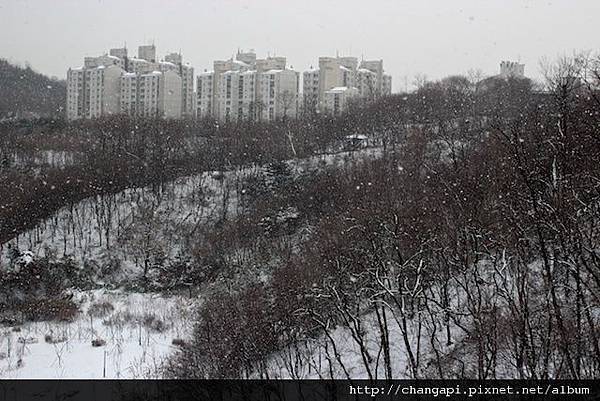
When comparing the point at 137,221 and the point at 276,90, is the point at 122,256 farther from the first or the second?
the point at 276,90

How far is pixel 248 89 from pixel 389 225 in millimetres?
34264

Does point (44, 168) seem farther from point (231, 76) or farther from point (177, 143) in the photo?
point (231, 76)

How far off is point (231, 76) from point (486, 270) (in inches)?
1495

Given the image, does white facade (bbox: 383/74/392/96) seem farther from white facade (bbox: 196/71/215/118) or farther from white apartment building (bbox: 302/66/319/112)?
white facade (bbox: 196/71/215/118)

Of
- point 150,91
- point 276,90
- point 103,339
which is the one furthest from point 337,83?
point 103,339

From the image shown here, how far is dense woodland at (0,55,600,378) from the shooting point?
8.52 metres

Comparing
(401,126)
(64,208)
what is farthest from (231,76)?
(64,208)

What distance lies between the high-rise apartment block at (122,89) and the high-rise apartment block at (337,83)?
36.5 feet

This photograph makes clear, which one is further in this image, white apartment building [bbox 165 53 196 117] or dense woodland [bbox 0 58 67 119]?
white apartment building [bbox 165 53 196 117]

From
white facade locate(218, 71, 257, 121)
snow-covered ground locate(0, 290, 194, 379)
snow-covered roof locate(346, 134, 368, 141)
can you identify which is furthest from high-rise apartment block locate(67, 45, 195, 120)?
snow-covered ground locate(0, 290, 194, 379)

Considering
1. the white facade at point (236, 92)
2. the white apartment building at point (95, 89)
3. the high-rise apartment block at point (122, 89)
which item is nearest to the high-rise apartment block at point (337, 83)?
the white facade at point (236, 92)

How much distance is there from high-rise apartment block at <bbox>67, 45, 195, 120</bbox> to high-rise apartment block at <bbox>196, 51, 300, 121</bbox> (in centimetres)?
262

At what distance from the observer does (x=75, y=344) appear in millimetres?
15219

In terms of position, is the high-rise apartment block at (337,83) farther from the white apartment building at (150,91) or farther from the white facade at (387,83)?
the white apartment building at (150,91)
